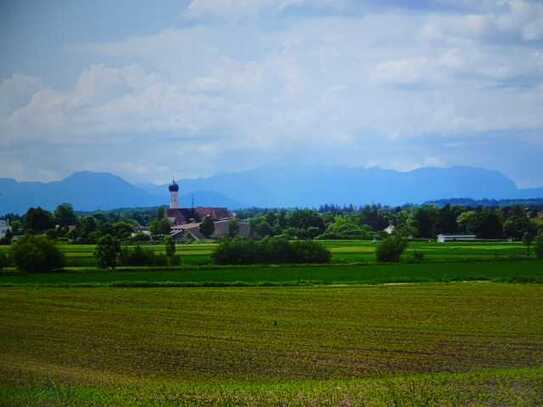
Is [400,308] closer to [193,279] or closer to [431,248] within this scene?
[193,279]

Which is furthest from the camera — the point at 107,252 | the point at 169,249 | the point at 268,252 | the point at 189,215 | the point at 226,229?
the point at 189,215

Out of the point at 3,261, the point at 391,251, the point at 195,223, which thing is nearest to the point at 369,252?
the point at 391,251

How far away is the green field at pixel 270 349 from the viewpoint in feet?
36.8

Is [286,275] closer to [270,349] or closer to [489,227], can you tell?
[270,349]

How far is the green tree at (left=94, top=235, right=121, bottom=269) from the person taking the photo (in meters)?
36.3

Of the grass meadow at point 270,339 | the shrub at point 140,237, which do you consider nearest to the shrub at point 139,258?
the grass meadow at point 270,339

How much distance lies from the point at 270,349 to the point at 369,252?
30374mm

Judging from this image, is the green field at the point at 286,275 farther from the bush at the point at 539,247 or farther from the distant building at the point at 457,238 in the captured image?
the distant building at the point at 457,238

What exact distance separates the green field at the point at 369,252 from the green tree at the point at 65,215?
2.75 m

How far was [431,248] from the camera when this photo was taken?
4703 cm

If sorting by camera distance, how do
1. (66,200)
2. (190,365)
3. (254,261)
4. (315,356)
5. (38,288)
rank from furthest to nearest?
(66,200)
(254,261)
(38,288)
(315,356)
(190,365)

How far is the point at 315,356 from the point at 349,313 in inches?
285

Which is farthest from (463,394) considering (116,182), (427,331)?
(116,182)

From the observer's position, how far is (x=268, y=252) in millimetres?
40594
